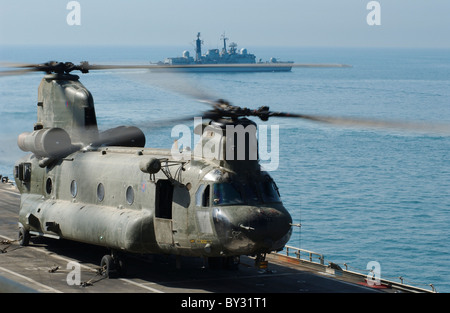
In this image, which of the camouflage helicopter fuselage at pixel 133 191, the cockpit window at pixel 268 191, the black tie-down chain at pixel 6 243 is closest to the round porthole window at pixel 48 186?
the camouflage helicopter fuselage at pixel 133 191

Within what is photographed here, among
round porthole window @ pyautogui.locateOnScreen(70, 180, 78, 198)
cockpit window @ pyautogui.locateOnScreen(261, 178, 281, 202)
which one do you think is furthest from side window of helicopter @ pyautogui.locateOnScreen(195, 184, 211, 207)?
round porthole window @ pyautogui.locateOnScreen(70, 180, 78, 198)

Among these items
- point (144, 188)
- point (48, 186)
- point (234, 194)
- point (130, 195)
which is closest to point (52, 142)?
point (48, 186)

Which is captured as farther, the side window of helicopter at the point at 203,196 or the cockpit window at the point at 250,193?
the side window of helicopter at the point at 203,196

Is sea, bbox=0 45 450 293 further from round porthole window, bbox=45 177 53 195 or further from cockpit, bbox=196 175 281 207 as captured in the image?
cockpit, bbox=196 175 281 207

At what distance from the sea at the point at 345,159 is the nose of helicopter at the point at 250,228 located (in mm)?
3577

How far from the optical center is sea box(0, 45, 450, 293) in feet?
175

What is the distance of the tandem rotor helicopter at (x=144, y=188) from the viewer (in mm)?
20500

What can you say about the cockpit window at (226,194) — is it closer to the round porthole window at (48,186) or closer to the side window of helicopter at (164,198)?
the side window of helicopter at (164,198)

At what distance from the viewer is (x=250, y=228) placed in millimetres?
19953

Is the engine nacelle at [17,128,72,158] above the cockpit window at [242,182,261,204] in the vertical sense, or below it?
above

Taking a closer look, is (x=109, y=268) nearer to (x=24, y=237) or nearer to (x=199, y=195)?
(x=199, y=195)

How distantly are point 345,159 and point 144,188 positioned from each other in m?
66.0

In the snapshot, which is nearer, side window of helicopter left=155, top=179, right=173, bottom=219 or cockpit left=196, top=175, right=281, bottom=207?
cockpit left=196, top=175, right=281, bottom=207

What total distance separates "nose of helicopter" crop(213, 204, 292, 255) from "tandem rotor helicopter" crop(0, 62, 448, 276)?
A: 1.1 inches
